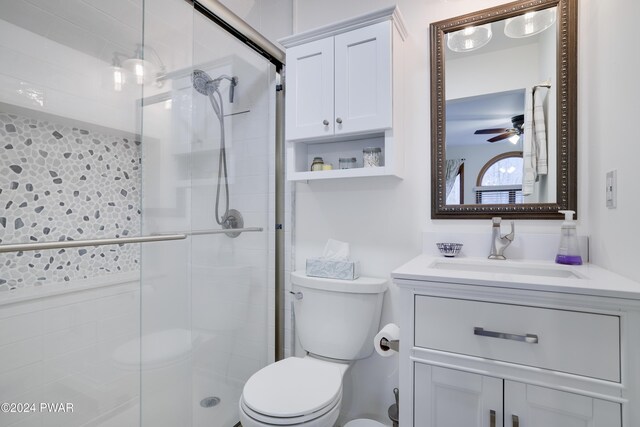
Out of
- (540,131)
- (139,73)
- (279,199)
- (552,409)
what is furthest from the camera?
(279,199)

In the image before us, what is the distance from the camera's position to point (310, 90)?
1.49m

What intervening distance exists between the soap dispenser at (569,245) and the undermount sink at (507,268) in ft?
0.20

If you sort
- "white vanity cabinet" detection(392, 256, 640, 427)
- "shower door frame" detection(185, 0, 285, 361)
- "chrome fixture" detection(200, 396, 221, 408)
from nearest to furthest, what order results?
"white vanity cabinet" detection(392, 256, 640, 427), "chrome fixture" detection(200, 396, 221, 408), "shower door frame" detection(185, 0, 285, 361)

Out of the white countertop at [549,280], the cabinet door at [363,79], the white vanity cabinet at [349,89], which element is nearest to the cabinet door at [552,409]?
the white countertop at [549,280]

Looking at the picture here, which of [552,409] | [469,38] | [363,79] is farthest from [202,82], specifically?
[552,409]

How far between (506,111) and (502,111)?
0.01 m

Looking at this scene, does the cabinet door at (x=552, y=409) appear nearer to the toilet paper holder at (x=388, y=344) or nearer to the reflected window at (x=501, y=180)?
the toilet paper holder at (x=388, y=344)

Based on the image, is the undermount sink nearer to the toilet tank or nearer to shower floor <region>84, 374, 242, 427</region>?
the toilet tank

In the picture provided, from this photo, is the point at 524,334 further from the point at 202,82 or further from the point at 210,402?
the point at 202,82

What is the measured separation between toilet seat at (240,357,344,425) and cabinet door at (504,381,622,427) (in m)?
0.57

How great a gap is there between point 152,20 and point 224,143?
0.57m

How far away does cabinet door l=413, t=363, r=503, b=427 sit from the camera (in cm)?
84

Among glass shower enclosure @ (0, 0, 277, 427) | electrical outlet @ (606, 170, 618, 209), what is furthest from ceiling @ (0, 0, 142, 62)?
electrical outlet @ (606, 170, 618, 209)

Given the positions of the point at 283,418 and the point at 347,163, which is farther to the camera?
the point at 347,163
